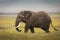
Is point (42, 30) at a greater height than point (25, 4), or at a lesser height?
lesser

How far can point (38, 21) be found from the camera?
2.77 meters

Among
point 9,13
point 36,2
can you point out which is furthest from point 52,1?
point 9,13

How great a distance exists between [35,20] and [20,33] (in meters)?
0.24

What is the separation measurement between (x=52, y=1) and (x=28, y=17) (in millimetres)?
348

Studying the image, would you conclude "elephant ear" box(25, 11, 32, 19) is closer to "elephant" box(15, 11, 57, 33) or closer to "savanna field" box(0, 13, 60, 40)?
"elephant" box(15, 11, 57, 33)

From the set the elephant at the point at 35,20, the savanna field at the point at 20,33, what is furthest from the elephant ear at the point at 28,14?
the savanna field at the point at 20,33

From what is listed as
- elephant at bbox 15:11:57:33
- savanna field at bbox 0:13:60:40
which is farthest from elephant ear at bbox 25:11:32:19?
savanna field at bbox 0:13:60:40

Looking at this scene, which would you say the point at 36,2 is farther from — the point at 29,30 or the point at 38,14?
the point at 29,30

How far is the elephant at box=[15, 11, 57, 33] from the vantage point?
2.72m

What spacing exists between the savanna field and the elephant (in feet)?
0.14

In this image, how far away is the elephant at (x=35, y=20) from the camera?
8.94 ft

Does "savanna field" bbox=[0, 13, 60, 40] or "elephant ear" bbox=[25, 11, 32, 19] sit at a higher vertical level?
"elephant ear" bbox=[25, 11, 32, 19]

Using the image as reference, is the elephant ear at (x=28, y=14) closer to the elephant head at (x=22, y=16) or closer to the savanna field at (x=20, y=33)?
the elephant head at (x=22, y=16)

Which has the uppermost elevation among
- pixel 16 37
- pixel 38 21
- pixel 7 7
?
pixel 7 7
